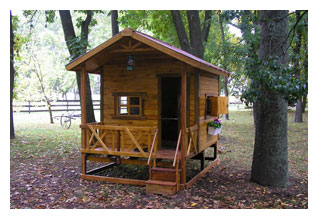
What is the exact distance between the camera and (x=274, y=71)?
6484 millimetres

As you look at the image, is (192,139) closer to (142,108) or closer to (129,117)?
(142,108)

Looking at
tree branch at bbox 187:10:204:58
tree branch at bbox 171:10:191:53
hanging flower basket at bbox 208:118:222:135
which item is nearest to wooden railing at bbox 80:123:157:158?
hanging flower basket at bbox 208:118:222:135

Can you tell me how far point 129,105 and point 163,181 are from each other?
2.62 metres

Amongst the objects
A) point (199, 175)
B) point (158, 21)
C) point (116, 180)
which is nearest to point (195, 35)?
point (158, 21)

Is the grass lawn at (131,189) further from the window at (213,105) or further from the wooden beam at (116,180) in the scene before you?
the window at (213,105)

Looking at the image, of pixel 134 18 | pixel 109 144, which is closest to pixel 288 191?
pixel 109 144

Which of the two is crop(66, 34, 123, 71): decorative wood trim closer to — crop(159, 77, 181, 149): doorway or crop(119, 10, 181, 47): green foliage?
crop(159, 77, 181, 149): doorway

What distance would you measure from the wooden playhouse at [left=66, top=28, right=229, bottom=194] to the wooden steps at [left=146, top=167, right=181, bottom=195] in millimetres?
20

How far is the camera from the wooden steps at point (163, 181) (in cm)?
729

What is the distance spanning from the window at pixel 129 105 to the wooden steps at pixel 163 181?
6.51 feet

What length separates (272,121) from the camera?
767cm

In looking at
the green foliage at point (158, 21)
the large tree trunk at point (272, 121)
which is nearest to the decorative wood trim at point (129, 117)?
the large tree trunk at point (272, 121)

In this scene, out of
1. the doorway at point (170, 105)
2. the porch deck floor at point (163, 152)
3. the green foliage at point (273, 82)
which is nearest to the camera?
the green foliage at point (273, 82)

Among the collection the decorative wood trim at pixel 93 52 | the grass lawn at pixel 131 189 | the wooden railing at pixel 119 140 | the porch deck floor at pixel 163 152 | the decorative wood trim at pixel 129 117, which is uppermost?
the decorative wood trim at pixel 93 52
